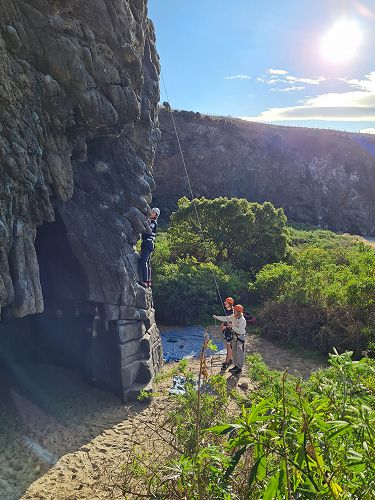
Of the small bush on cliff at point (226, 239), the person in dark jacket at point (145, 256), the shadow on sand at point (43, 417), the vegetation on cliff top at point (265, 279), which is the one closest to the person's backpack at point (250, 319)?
the vegetation on cliff top at point (265, 279)

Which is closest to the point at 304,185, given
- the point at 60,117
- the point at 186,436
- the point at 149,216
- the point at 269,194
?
the point at 269,194

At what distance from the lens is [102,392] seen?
366 inches

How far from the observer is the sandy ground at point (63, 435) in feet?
20.9

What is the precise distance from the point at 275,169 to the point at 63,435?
132ft

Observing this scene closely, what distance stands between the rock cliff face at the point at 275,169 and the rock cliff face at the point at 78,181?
2953cm

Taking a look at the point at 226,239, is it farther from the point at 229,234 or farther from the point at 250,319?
the point at 250,319

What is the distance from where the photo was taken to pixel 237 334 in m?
9.98

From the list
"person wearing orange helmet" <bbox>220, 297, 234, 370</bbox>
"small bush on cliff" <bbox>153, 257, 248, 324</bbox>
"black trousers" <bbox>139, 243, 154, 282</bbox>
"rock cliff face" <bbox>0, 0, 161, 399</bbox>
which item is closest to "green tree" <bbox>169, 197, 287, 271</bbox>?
"small bush on cliff" <bbox>153, 257, 248, 324</bbox>

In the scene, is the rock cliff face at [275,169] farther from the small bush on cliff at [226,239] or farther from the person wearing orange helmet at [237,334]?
the person wearing orange helmet at [237,334]

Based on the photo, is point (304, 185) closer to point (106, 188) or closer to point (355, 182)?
point (355, 182)

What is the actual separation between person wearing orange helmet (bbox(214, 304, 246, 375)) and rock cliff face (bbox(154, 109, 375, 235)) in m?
30.0

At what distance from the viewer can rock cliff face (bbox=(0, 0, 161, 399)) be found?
7.07m

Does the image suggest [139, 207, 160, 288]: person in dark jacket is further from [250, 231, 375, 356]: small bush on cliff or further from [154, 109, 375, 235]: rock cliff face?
[154, 109, 375, 235]: rock cliff face

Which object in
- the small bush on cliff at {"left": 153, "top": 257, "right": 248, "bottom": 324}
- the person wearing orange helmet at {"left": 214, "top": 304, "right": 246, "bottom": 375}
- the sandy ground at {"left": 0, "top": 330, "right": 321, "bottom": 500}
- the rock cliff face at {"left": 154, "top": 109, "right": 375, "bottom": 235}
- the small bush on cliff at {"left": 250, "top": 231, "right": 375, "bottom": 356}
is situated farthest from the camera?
the rock cliff face at {"left": 154, "top": 109, "right": 375, "bottom": 235}
